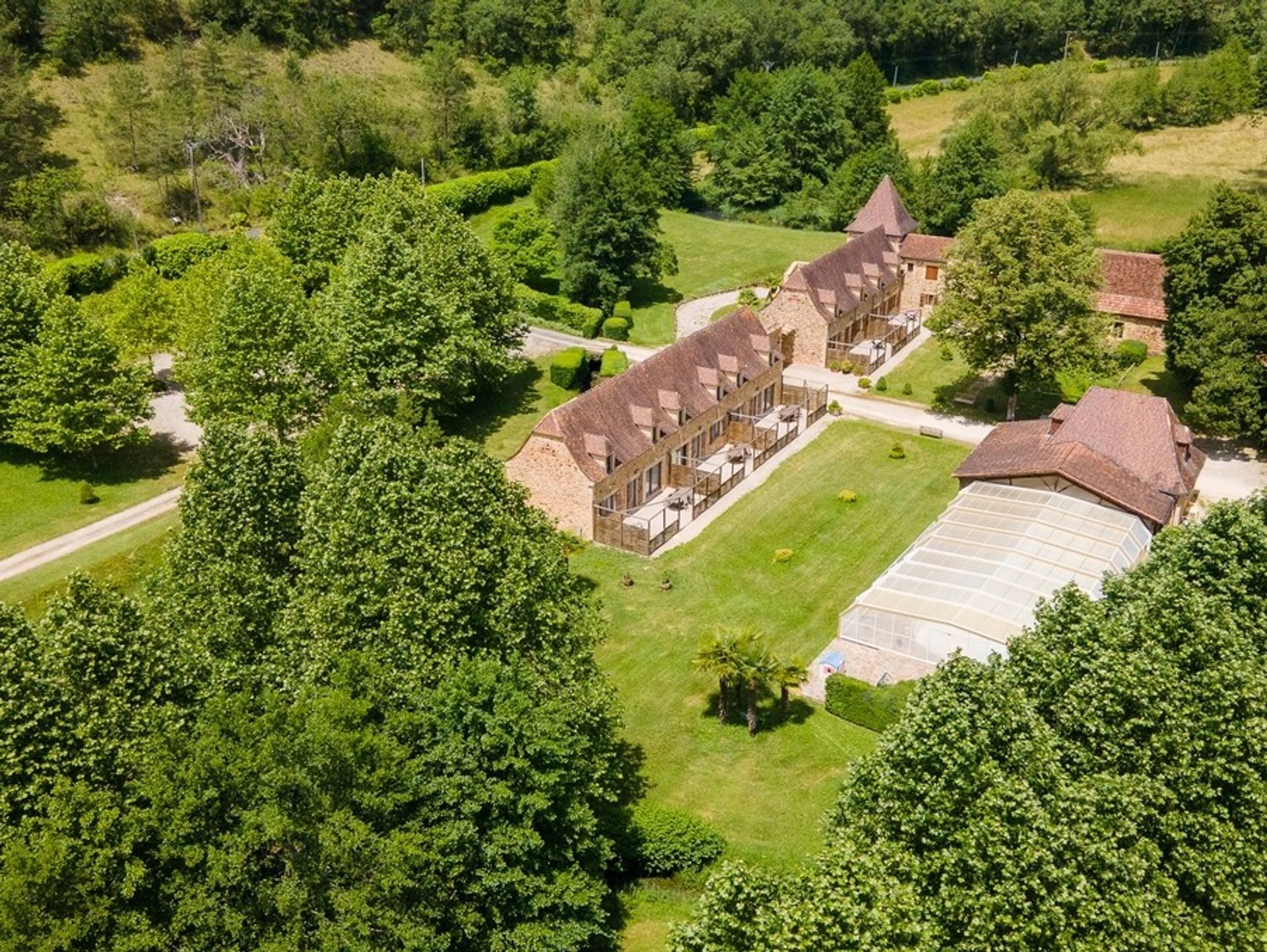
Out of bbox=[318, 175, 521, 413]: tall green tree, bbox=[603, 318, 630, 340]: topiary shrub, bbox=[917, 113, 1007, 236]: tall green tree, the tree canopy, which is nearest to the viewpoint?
the tree canopy

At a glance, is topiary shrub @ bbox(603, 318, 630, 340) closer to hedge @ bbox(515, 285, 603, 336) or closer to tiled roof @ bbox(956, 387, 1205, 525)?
hedge @ bbox(515, 285, 603, 336)

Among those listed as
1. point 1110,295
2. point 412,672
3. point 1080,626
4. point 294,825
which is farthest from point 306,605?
point 1110,295

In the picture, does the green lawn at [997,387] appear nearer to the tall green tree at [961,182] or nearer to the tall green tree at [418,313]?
the tall green tree at [961,182]

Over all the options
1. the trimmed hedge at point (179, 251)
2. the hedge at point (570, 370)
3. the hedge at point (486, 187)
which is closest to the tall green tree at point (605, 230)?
the hedge at point (570, 370)

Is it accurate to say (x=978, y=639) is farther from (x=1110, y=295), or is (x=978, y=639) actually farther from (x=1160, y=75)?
(x=1160, y=75)

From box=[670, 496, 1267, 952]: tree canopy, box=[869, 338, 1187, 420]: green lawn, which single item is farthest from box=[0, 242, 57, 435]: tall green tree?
box=[670, 496, 1267, 952]: tree canopy

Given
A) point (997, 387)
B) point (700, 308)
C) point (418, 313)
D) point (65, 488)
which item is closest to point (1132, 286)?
point (997, 387)

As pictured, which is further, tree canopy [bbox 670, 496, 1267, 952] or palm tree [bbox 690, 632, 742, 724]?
palm tree [bbox 690, 632, 742, 724]
